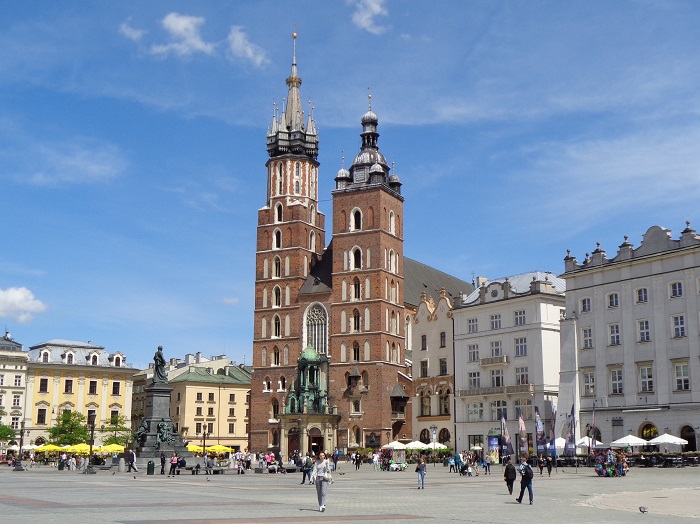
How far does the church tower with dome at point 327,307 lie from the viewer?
8581 centimetres

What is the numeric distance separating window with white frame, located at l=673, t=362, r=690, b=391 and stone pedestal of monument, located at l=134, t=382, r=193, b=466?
30.0 m

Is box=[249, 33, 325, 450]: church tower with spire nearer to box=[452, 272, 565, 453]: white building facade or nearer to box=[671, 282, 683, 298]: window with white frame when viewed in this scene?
box=[452, 272, 565, 453]: white building facade

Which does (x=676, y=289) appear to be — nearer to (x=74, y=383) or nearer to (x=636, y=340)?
(x=636, y=340)

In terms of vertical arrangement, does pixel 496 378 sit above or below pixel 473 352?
below

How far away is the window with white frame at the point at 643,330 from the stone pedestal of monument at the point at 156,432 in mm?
29218

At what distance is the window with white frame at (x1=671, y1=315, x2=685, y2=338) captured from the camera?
182ft

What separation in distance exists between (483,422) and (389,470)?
39.6 feet

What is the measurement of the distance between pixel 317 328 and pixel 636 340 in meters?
39.4

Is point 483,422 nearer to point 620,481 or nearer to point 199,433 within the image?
point 620,481

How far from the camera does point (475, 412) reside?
7162 cm

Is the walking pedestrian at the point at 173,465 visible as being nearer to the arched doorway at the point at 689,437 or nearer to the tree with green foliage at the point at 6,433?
the arched doorway at the point at 689,437

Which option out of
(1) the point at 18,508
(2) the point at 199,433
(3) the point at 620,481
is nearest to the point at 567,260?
(3) the point at 620,481

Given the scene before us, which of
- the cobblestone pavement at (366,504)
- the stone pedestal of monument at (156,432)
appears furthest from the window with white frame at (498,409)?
the cobblestone pavement at (366,504)

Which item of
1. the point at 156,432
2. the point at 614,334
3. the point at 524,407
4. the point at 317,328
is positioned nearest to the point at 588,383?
the point at 614,334
